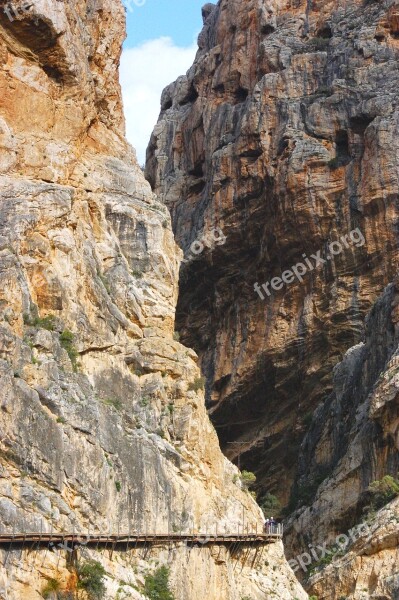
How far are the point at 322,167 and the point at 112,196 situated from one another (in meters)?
28.2

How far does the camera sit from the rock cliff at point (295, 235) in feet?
273

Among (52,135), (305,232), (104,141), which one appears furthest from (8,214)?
(305,232)

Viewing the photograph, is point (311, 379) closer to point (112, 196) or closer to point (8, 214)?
point (112, 196)

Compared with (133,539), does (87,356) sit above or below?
above

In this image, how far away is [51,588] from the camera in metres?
46.4

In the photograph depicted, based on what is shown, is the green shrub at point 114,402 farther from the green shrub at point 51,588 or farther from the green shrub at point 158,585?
the green shrub at point 51,588

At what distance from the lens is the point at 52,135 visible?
58.8 m

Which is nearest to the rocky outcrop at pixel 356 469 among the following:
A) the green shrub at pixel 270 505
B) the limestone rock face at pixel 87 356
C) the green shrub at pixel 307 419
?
the green shrub at pixel 270 505

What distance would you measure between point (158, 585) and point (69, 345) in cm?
983

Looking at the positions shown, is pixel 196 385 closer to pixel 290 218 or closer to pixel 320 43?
pixel 290 218

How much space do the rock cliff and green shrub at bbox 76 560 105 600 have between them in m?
28.2

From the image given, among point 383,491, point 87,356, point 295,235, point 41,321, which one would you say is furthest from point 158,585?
point 295,235

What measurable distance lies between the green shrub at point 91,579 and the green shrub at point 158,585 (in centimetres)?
210

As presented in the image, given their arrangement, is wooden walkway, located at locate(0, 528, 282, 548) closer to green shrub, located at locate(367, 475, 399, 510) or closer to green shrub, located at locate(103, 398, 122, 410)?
green shrub, located at locate(103, 398, 122, 410)
